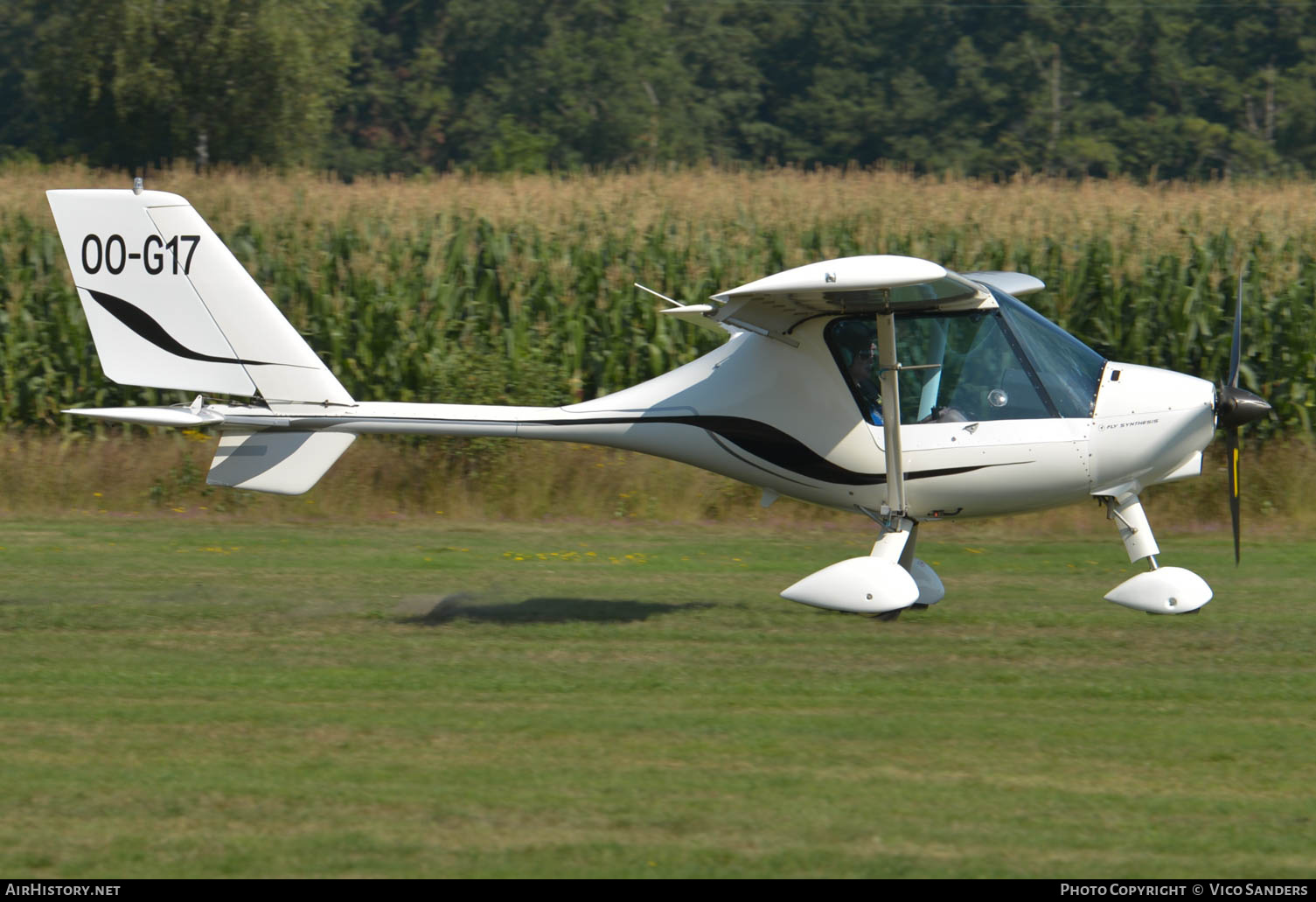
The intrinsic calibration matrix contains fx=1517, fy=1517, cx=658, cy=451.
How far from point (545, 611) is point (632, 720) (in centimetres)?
274

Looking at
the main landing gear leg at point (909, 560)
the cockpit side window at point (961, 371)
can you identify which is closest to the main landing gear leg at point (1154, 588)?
the cockpit side window at point (961, 371)

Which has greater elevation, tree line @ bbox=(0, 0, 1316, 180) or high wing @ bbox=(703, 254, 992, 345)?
→ high wing @ bbox=(703, 254, 992, 345)

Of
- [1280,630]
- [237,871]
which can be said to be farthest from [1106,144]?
[237,871]

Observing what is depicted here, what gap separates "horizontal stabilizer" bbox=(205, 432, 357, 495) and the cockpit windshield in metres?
3.13

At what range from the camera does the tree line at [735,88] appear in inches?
1454

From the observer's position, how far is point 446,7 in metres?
46.2

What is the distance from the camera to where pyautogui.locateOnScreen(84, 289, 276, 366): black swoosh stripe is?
913cm

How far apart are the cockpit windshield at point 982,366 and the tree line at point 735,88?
28.1m

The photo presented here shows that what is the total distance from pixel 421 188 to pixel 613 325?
4689 mm

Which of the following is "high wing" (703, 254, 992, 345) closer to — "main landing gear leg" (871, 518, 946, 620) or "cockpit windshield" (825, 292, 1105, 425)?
"cockpit windshield" (825, 292, 1105, 425)

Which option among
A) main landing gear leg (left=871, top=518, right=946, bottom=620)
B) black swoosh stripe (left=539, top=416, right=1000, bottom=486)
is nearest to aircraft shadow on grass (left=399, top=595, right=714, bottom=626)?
black swoosh stripe (left=539, top=416, right=1000, bottom=486)

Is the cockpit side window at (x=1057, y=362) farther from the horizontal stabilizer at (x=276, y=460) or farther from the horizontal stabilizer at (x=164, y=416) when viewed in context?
the horizontal stabilizer at (x=164, y=416)

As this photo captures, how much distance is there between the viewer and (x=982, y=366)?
8.70 m

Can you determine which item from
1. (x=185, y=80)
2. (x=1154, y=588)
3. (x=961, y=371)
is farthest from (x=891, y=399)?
(x=185, y=80)
